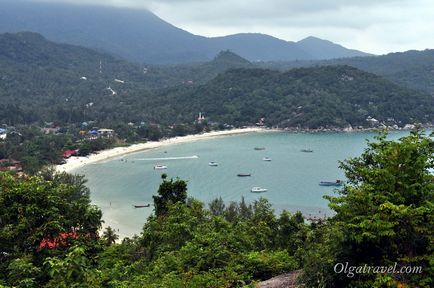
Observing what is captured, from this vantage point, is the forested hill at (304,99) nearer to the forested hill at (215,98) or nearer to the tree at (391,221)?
the forested hill at (215,98)

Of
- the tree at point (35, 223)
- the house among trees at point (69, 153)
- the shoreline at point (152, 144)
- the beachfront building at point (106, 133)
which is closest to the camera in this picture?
the tree at point (35, 223)

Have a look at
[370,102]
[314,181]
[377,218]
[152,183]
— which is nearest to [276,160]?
[314,181]

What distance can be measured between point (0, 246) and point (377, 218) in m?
9.45

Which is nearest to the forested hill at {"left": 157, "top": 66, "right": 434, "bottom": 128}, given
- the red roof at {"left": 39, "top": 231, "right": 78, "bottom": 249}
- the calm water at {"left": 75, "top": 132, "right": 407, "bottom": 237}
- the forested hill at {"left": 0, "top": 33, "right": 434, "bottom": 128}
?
the forested hill at {"left": 0, "top": 33, "right": 434, "bottom": 128}

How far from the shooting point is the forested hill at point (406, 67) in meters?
142

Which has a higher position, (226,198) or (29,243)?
(29,243)

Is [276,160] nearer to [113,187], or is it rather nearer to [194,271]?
Answer: [113,187]

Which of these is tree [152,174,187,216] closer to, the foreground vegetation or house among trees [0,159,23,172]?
the foreground vegetation

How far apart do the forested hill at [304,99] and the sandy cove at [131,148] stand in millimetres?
8463

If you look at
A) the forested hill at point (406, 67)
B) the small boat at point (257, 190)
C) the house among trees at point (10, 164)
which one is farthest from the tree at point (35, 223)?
the forested hill at point (406, 67)

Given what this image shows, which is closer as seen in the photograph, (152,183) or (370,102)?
(152,183)

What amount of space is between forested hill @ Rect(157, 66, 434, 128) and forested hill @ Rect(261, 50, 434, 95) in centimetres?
2879

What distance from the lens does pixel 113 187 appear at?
49.5m

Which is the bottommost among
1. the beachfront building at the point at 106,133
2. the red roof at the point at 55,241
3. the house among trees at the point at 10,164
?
the house among trees at the point at 10,164
